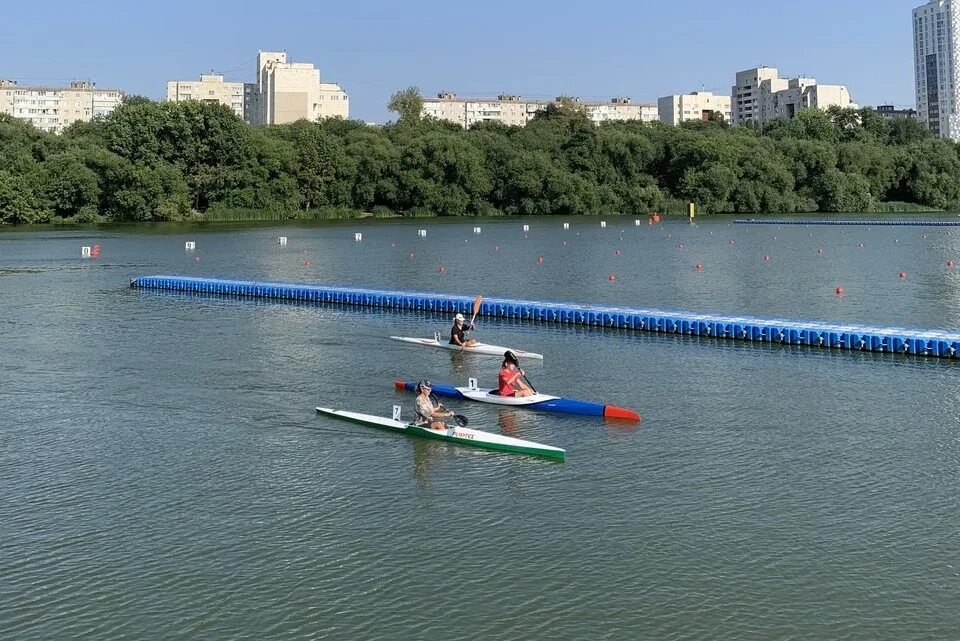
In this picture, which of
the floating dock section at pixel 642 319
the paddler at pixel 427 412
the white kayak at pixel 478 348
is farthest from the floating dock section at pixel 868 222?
the paddler at pixel 427 412

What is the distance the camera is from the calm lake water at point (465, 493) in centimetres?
1334

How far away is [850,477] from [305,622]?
10302mm

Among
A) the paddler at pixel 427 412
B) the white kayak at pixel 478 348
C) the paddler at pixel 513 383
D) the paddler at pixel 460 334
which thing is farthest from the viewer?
the paddler at pixel 460 334

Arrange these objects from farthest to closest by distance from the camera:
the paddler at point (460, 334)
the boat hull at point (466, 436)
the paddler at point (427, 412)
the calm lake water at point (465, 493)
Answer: the paddler at point (460, 334)
the paddler at point (427, 412)
the boat hull at point (466, 436)
the calm lake water at point (465, 493)

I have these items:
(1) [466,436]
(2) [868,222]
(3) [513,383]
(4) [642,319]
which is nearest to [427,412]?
(1) [466,436]

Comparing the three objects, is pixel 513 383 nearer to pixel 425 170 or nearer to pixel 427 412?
pixel 427 412

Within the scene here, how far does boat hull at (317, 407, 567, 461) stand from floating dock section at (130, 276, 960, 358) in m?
14.6

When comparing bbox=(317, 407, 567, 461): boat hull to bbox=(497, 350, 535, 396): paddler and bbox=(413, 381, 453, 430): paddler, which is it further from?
bbox=(497, 350, 535, 396): paddler

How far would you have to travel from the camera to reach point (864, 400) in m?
24.8

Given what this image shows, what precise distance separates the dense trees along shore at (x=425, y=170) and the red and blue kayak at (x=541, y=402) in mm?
97427

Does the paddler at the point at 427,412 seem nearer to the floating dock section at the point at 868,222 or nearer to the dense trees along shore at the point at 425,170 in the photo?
the floating dock section at the point at 868,222

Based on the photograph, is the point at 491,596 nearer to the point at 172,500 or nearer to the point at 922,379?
the point at 172,500

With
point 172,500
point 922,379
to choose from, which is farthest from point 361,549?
point 922,379

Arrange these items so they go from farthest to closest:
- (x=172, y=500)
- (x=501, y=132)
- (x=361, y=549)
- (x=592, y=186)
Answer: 1. (x=501, y=132)
2. (x=592, y=186)
3. (x=172, y=500)
4. (x=361, y=549)
